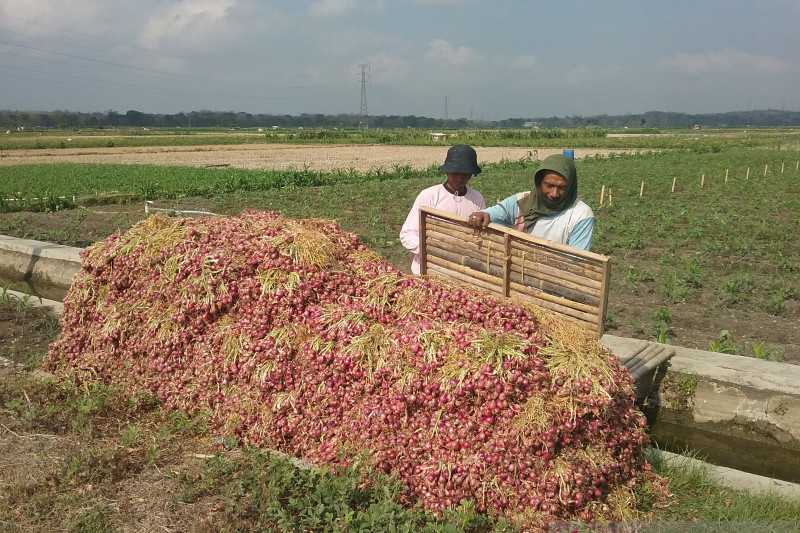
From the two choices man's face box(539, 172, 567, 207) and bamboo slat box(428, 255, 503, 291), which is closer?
man's face box(539, 172, 567, 207)

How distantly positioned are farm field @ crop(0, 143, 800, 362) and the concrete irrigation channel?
39.7 inches

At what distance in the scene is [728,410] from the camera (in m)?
4.05

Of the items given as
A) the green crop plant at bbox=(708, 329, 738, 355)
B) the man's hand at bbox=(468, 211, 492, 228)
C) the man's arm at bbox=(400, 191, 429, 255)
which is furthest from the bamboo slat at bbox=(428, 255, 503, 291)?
the green crop plant at bbox=(708, 329, 738, 355)

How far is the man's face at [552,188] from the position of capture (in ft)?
12.0

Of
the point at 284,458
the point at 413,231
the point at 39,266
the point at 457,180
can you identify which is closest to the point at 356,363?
the point at 284,458

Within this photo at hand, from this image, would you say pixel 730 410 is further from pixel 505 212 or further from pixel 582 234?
pixel 505 212

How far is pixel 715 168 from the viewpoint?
28.5 metres

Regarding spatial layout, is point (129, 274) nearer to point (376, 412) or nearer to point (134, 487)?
point (134, 487)

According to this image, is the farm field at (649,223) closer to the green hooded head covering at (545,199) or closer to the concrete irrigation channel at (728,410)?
the concrete irrigation channel at (728,410)

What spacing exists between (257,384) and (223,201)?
14.3 meters

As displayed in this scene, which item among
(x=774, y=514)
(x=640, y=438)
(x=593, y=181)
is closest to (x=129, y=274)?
(x=640, y=438)

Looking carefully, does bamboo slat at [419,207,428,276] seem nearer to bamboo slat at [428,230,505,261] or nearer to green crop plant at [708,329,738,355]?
bamboo slat at [428,230,505,261]

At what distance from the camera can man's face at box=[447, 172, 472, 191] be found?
14.4 feet

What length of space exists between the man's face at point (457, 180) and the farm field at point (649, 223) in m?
2.31
